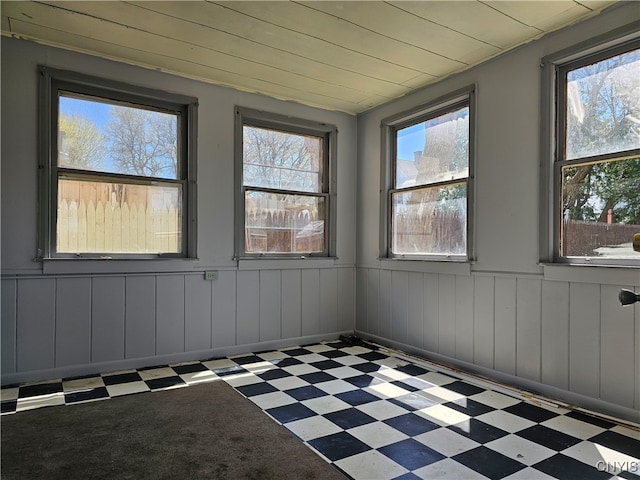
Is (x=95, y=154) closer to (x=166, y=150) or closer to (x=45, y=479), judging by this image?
(x=166, y=150)

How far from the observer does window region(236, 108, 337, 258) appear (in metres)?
4.18

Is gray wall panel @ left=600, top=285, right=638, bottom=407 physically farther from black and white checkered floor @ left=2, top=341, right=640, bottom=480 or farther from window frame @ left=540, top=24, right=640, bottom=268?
window frame @ left=540, top=24, right=640, bottom=268

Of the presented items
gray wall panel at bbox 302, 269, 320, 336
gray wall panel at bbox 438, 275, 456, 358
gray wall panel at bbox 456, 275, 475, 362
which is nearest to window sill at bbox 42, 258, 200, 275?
gray wall panel at bbox 302, 269, 320, 336

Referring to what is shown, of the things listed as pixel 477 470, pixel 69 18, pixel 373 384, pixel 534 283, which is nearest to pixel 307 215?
pixel 373 384

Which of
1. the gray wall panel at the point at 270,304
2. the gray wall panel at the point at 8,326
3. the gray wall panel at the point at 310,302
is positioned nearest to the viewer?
the gray wall panel at the point at 8,326

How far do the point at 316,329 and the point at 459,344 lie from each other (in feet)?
5.17

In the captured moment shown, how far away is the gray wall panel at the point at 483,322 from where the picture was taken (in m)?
3.35

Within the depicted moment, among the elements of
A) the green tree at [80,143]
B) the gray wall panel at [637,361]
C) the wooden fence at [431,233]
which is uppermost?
the green tree at [80,143]

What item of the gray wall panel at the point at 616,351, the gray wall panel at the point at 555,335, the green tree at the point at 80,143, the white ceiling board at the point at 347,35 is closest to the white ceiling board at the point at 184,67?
the green tree at the point at 80,143

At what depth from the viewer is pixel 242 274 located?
4.11 metres

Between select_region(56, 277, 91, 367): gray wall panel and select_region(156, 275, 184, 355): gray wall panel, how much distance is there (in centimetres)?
54

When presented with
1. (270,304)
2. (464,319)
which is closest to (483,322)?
(464,319)

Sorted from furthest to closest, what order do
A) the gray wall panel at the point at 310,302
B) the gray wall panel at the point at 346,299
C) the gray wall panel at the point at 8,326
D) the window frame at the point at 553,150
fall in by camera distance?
the gray wall panel at the point at 346,299
the gray wall panel at the point at 310,302
the gray wall panel at the point at 8,326
the window frame at the point at 553,150

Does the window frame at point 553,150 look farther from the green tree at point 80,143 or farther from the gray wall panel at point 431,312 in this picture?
the green tree at point 80,143
